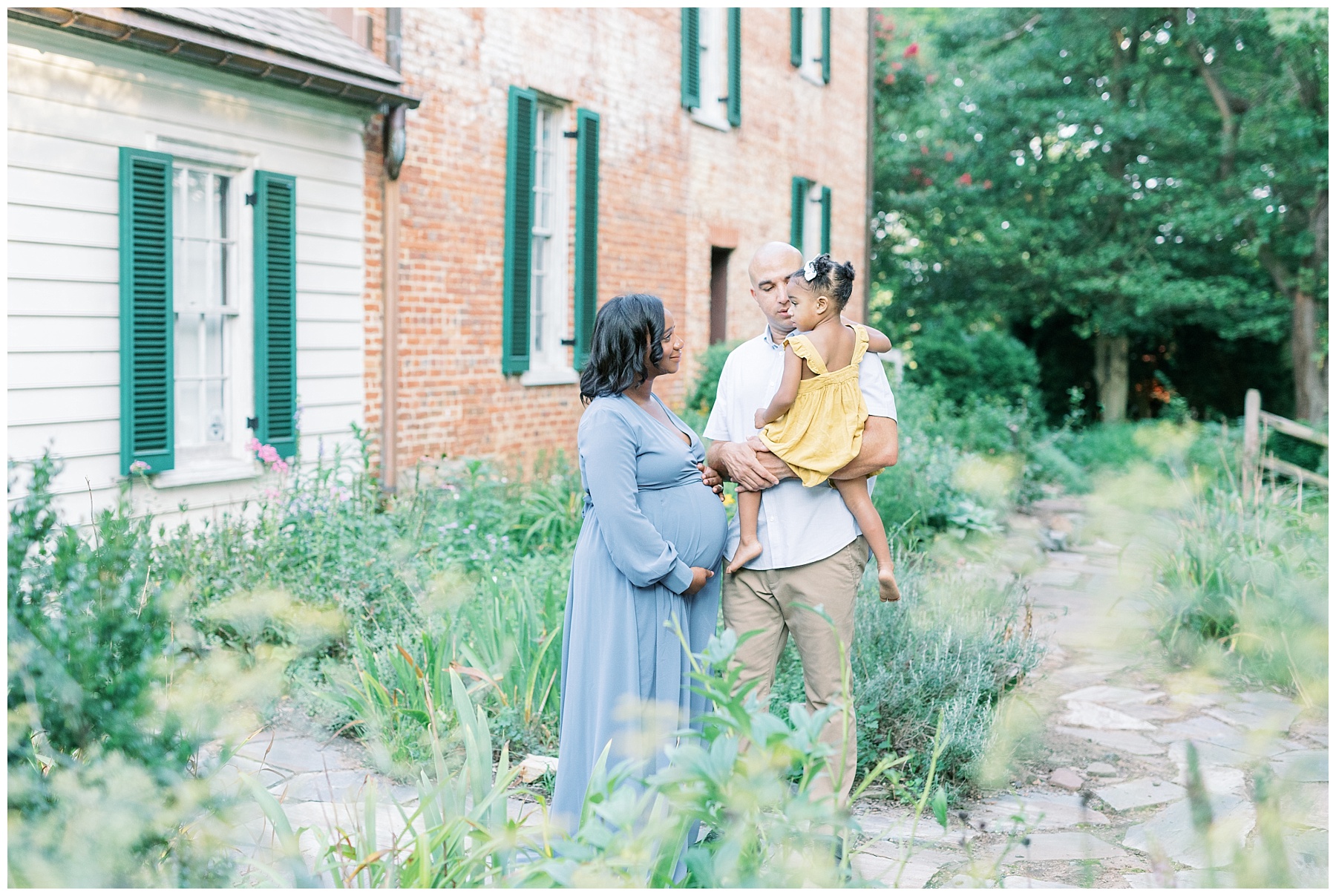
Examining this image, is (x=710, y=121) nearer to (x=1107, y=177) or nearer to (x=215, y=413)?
(x=215, y=413)

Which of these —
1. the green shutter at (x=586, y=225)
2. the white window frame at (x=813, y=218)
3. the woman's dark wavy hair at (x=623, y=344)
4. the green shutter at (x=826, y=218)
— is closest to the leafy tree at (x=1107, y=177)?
the green shutter at (x=826, y=218)

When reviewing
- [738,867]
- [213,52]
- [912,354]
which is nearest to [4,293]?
[213,52]

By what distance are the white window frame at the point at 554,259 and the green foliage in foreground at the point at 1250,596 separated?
5509 millimetres

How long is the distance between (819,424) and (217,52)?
5.00m

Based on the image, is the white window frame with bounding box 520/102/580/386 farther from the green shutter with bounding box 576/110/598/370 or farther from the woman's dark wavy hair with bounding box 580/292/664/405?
the woman's dark wavy hair with bounding box 580/292/664/405

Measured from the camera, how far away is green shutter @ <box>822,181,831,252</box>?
50.7 ft

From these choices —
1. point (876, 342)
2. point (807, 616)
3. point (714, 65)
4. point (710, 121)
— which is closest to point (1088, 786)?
point (807, 616)

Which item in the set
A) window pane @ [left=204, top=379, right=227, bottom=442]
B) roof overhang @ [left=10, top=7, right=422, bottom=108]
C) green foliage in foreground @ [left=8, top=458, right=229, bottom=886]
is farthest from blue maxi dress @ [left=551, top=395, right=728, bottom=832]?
window pane @ [left=204, top=379, right=227, bottom=442]

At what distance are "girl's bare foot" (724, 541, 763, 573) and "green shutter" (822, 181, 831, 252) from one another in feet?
40.6

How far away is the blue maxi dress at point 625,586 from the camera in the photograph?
3.15 m

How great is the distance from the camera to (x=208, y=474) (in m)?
6.98

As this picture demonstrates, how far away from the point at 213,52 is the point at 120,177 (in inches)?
35.8

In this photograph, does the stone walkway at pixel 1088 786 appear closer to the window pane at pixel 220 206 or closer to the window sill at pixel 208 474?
the window sill at pixel 208 474

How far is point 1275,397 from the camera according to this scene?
67.4ft
